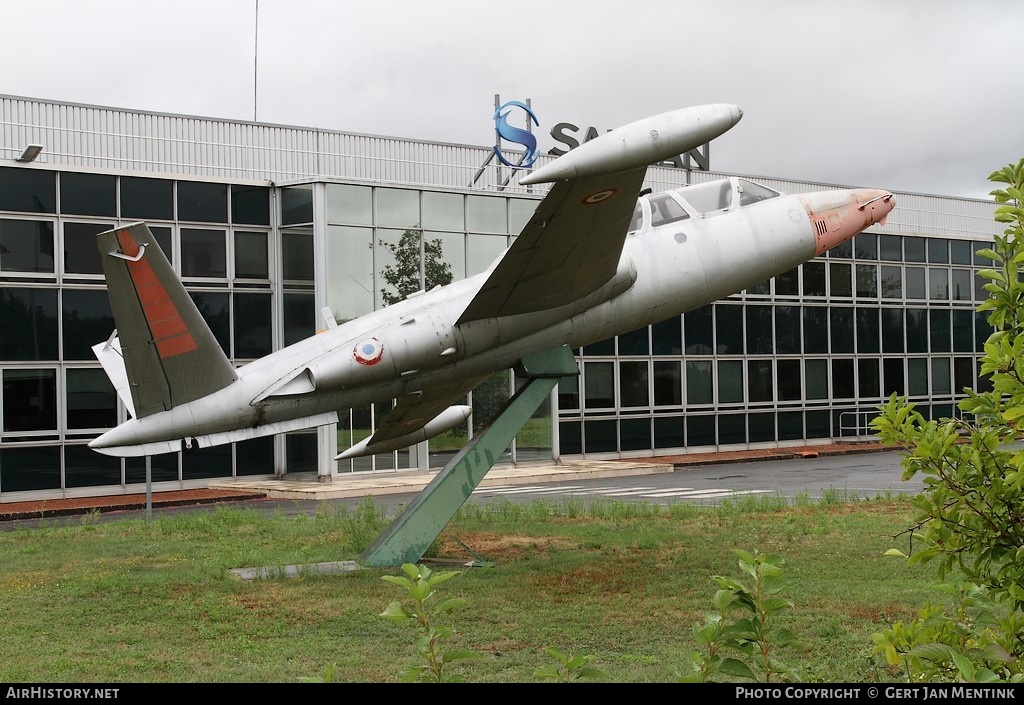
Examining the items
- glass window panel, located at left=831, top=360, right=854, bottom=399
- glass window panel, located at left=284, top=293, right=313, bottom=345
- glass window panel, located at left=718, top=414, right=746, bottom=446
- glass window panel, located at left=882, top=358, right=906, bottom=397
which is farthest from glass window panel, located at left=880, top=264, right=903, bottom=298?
glass window panel, located at left=284, top=293, right=313, bottom=345

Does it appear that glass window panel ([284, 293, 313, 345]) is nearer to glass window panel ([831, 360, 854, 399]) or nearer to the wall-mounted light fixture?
the wall-mounted light fixture

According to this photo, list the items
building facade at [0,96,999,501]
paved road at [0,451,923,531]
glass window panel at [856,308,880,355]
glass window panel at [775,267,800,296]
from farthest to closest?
glass window panel at [856,308,880,355], glass window panel at [775,267,800,296], building facade at [0,96,999,501], paved road at [0,451,923,531]

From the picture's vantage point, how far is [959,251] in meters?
42.9

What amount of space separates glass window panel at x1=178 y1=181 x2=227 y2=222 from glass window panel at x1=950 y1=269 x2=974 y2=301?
2920cm

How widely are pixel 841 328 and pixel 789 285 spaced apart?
303 centimetres

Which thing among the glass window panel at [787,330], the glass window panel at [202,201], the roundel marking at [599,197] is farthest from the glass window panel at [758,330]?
the roundel marking at [599,197]

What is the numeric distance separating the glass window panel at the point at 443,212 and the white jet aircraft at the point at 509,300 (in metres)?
15.4

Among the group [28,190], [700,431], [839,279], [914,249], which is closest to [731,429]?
[700,431]

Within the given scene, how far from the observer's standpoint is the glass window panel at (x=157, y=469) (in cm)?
2655

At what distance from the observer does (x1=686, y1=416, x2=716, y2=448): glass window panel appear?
119ft

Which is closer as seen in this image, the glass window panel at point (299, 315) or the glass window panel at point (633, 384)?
the glass window panel at point (299, 315)

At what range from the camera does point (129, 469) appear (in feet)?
87.1

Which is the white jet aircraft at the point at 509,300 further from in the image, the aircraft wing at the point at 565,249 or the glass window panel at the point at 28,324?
the glass window panel at the point at 28,324
